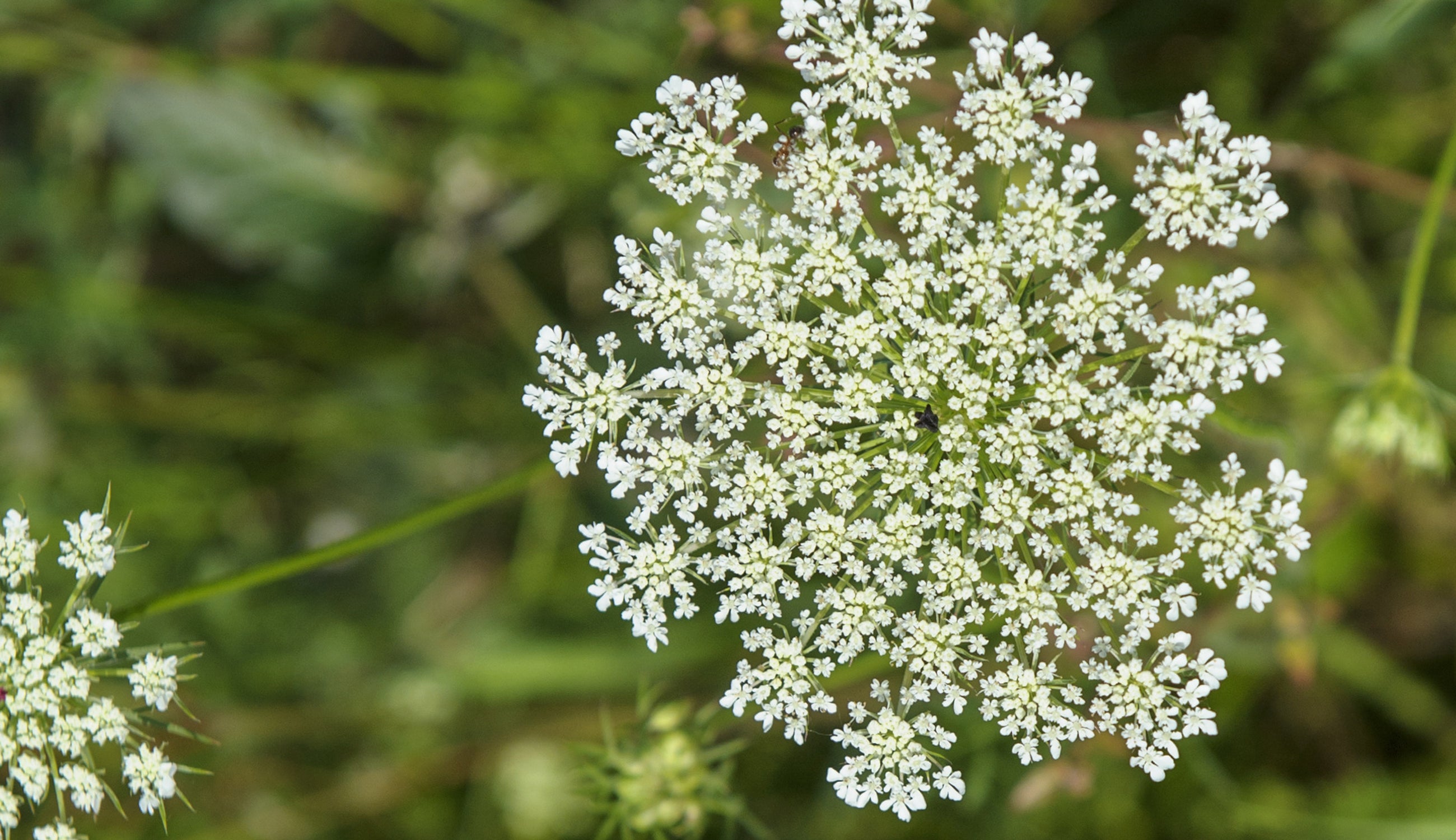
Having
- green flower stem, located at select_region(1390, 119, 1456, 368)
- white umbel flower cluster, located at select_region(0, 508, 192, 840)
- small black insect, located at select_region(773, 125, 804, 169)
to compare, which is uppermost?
small black insect, located at select_region(773, 125, 804, 169)

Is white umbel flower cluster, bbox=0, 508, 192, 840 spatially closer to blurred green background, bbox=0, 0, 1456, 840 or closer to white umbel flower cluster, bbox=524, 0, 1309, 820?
white umbel flower cluster, bbox=524, 0, 1309, 820

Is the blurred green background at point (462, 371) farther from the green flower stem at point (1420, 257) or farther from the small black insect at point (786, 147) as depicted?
the small black insect at point (786, 147)

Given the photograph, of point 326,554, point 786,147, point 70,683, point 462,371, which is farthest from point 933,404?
point 462,371

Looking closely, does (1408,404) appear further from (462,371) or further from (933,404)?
(462,371)

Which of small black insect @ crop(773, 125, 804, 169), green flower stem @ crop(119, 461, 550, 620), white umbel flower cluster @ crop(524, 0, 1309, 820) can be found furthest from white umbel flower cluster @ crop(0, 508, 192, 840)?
small black insect @ crop(773, 125, 804, 169)

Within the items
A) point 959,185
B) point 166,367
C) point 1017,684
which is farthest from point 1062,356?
point 166,367

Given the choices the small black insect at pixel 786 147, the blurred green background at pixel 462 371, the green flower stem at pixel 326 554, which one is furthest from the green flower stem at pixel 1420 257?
the green flower stem at pixel 326 554
